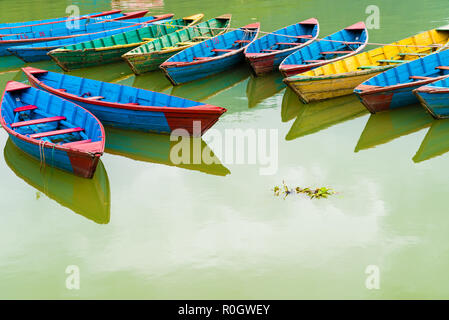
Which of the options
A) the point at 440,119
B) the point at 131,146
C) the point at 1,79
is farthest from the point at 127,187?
the point at 1,79

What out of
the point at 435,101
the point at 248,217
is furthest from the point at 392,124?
the point at 248,217

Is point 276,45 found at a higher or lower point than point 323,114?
higher

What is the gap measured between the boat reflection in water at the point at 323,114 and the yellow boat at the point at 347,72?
7.0 inches

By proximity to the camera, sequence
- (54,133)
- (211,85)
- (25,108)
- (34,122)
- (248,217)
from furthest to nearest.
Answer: (211,85), (25,108), (34,122), (54,133), (248,217)

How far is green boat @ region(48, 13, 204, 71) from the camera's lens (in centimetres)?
1519

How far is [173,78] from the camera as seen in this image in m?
13.4

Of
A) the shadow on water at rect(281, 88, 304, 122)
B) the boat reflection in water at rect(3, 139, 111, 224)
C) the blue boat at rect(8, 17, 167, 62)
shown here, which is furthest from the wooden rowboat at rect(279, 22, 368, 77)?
the blue boat at rect(8, 17, 167, 62)

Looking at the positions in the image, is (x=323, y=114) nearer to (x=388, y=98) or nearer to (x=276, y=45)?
(x=388, y=98)

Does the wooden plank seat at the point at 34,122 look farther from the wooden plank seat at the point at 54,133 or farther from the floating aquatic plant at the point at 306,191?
the floating aquatic plant at the point at 306,191

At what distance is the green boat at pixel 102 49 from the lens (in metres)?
15.2

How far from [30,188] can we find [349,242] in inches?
227

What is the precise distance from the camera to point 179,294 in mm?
6016

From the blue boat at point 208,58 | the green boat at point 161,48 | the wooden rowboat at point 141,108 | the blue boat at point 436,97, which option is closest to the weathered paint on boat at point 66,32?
the green boat at point 161,48

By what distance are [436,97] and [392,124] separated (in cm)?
112
